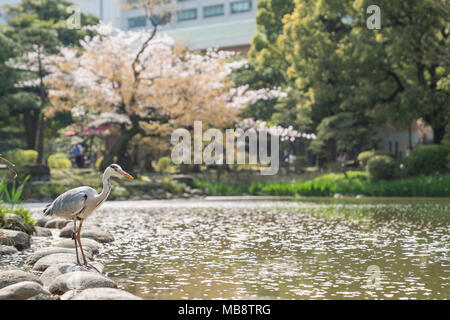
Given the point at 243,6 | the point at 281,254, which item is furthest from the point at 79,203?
the point at 243,6

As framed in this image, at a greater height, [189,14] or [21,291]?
[189,14]

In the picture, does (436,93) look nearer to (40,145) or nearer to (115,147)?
(115,147)

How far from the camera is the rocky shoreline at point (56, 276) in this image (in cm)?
735

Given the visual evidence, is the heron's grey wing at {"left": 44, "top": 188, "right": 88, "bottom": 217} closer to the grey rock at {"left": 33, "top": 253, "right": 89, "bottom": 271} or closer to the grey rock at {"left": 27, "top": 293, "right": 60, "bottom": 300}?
the grey rock at {"left": 33, "top": 253, "right": 89, "bottom": 271}

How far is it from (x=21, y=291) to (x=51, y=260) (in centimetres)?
257

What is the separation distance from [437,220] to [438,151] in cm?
1388

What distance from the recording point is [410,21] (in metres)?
31.0

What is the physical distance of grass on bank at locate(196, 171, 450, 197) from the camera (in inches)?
1109

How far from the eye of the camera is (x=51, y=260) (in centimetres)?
995

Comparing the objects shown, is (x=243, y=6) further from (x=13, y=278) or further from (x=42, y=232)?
(x=13, y=278)

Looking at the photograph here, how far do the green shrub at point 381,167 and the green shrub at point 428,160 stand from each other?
983mm

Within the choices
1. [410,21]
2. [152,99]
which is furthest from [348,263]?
[410,21]

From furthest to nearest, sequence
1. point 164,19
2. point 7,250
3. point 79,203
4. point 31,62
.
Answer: point 31,62
point 164,19
point 7,250
point 79,203

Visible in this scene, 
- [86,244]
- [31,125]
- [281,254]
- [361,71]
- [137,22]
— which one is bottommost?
[281,254]
